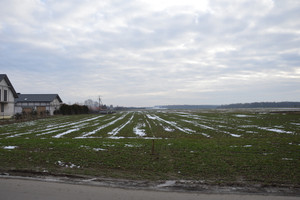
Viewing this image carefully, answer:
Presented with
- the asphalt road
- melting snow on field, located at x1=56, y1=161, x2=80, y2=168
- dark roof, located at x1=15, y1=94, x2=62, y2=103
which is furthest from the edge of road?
dark roof, located at x1=15, y1=94, x2=62, y2=103

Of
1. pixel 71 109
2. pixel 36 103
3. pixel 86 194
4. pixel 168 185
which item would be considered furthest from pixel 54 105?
pixel 168 185

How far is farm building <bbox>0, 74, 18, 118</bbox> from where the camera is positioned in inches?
1598

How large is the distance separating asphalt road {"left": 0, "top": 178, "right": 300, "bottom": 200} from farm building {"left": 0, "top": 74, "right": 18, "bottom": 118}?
40.5 metres

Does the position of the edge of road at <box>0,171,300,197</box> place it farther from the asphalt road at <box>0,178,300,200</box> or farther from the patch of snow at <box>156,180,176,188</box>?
the asphalt road at <box>0,178,300,200</box>

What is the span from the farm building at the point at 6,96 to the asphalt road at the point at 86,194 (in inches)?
1594

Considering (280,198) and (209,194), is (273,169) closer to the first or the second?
(280,198)

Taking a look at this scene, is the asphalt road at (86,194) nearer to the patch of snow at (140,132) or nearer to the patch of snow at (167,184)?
the patch of snow at (167,184)

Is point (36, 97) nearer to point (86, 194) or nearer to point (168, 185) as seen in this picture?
point (86, 194)

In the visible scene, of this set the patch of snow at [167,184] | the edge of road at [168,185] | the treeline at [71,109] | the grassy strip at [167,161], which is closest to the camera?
the edge of road at [168,185]

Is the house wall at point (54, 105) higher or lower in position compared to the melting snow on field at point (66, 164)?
higher

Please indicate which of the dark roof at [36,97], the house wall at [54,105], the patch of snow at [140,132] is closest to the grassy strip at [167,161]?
the patch of snow at [140,132]

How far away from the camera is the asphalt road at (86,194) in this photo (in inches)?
223

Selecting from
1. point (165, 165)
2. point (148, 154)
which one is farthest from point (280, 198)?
point (148, 154)

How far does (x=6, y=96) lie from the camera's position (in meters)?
42.0
